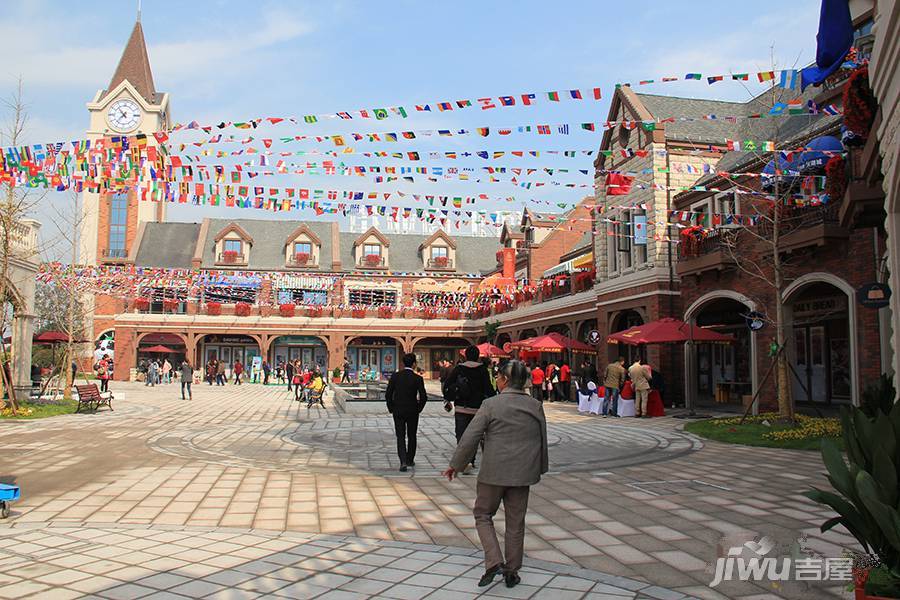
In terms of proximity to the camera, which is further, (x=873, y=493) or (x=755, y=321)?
(x=755, y=321)

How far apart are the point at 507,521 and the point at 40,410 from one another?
57.3ft

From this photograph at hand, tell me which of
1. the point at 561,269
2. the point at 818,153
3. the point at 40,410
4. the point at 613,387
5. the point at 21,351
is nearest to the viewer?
the point at 818,153

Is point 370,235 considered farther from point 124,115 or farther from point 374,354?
point 124,115

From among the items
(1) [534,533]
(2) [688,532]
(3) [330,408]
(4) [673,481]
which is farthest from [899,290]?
(3) [330,408]

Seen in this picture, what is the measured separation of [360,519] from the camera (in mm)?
6352

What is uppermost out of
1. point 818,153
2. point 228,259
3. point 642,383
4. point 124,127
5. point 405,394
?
point 124,127

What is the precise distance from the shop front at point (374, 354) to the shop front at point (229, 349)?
6863 mm

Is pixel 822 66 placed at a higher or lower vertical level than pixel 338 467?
higher

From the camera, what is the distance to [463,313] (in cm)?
4647

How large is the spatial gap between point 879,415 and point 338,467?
7.02m

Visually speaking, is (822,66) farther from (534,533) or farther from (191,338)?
(191,338)

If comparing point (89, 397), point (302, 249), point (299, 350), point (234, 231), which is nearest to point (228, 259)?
point (234, 231)

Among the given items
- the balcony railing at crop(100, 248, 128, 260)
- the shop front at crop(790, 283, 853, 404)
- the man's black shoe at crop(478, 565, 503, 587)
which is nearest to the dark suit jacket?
the man's black shoe at crop(478, 565, 503, 587)

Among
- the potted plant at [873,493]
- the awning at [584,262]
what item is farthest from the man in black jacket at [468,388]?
the awning at [584,262]
